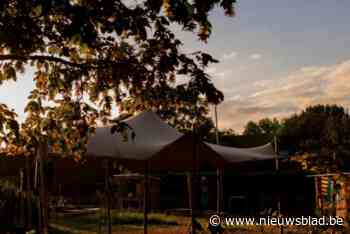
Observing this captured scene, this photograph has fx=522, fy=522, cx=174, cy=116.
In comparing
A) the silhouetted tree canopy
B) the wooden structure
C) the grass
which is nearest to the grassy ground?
the grass

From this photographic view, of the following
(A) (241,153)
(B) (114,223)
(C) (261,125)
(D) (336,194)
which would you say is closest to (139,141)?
(B) (114,223)

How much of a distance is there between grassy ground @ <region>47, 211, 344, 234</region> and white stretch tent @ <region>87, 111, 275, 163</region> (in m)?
1.47

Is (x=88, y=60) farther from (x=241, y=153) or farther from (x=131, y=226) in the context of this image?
(x=241, y=153)

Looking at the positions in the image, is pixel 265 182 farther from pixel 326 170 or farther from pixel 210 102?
pixel 210 102

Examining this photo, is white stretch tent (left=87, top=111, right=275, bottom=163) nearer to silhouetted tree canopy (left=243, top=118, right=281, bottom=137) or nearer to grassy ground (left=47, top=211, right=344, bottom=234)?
grassy ground (left=47, top=211, right=344, bottom=234)

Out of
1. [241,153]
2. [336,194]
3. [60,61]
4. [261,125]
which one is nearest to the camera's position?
[60,61]

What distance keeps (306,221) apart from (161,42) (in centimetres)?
747

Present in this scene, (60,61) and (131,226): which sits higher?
(60,61)

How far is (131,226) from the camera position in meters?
14.2

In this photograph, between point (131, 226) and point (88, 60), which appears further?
point (131, 226)

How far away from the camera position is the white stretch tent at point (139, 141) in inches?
420

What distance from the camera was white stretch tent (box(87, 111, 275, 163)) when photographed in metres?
10.7

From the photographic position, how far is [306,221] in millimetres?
11352

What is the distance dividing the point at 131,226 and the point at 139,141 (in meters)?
3.47
